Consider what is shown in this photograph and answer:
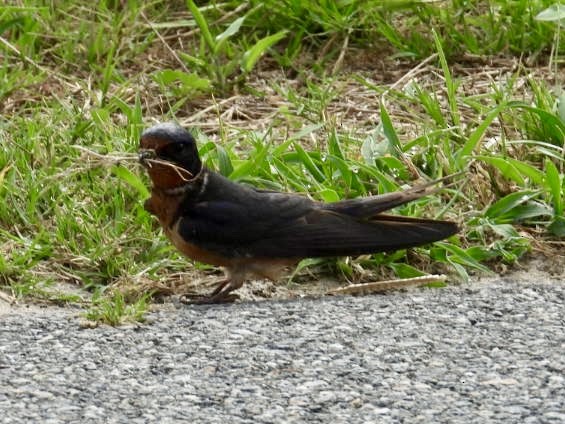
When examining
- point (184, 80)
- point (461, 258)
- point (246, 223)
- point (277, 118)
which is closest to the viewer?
point (246, 223)

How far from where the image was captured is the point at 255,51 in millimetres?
8062

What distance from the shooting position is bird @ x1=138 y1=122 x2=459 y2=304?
231 inches

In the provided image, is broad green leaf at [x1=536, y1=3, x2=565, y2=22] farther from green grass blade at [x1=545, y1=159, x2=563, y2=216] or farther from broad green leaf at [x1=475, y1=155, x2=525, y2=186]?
green grass blade at [x1=545, y1=159, x2=563, y2=216]

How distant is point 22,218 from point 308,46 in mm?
2664

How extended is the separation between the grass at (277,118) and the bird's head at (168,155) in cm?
29

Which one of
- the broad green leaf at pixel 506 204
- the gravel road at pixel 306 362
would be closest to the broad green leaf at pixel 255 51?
the broad green leaf at pixel 506 204

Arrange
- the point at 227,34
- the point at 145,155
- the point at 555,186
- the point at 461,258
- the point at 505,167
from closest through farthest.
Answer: the point at 145,155, the point at 461,258, the point at 555,186, the point at 505,167, the point at 227,34

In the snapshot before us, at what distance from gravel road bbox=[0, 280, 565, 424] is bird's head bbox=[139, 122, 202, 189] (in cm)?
53

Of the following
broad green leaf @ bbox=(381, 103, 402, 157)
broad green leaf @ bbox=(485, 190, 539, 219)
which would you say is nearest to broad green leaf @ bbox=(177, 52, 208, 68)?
broad green leaf @ bbox=(381, 103, 402, 157)

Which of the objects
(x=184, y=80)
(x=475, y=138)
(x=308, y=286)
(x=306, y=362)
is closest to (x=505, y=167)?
(x=475, y=138)

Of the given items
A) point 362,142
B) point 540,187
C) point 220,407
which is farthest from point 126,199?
point 220,407

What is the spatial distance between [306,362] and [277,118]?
2937 mm

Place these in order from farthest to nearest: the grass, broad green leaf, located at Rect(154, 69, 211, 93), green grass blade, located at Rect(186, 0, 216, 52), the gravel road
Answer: green grass blade, located at Rect(186, 0, 216, 52) < broad green leaf, located at Rect(154, 69, 211, 93) < the grass < the gravel road

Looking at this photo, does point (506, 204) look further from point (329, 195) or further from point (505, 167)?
point (329, 195)
